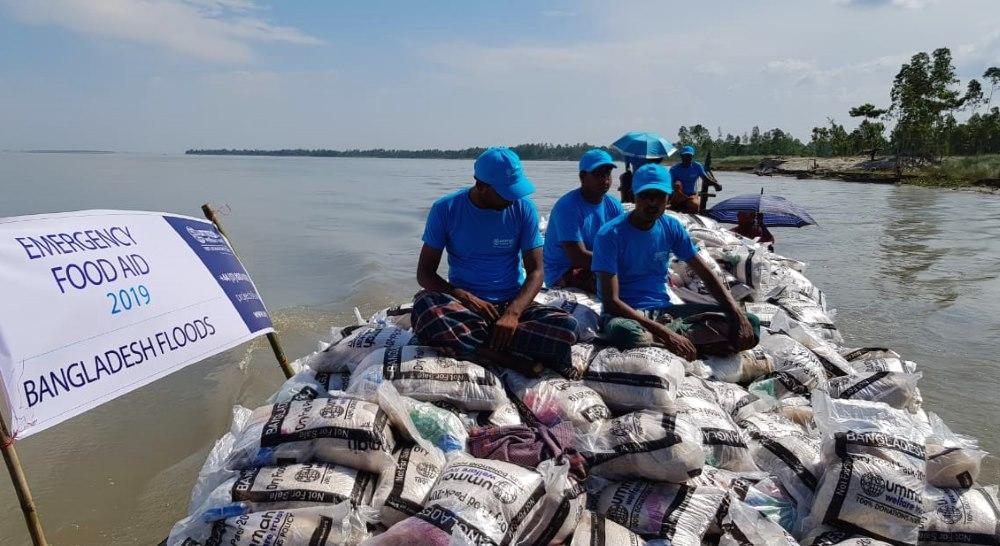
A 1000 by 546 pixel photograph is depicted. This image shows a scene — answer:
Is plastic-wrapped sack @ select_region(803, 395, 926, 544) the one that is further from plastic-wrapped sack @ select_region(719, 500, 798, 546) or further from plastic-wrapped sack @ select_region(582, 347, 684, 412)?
plastic-wrapped sack @ select_region(582, 347, 684, 412)

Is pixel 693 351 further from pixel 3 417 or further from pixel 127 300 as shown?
pixel 3 417

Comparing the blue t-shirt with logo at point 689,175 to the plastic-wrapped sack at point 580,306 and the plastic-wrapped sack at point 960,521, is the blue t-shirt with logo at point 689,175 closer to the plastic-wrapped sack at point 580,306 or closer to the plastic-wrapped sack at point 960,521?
the plastic-wrapped sack at point 580,306

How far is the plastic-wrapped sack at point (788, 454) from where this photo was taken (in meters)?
2.49

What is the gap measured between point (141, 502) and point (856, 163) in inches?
2070

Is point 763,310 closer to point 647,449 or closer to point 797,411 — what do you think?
point 797,411

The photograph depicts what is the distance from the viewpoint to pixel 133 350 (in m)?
2.43

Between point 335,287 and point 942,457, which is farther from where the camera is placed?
point 335,287

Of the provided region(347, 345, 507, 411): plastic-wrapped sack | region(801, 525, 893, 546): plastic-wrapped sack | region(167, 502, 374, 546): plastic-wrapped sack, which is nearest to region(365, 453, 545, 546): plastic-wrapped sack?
region(167, 502, 374, 546): plastic-wrapped sack

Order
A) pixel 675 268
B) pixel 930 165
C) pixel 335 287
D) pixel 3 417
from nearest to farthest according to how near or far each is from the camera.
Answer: pixel 3 417, pixel 675 268, pixel 335 287, pixel 930 165

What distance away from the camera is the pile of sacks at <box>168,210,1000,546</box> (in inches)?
77.3

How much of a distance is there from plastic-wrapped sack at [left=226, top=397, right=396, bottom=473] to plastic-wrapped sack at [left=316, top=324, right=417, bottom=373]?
2.88ft

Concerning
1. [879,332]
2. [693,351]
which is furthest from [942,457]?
[879,332]

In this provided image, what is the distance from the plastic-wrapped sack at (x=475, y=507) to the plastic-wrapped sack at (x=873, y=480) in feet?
3.73

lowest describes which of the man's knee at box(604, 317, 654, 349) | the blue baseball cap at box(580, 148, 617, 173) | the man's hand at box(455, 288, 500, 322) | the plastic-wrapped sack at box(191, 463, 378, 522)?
the plastic-wrapped sack at box(191, 463, 378, 522)
